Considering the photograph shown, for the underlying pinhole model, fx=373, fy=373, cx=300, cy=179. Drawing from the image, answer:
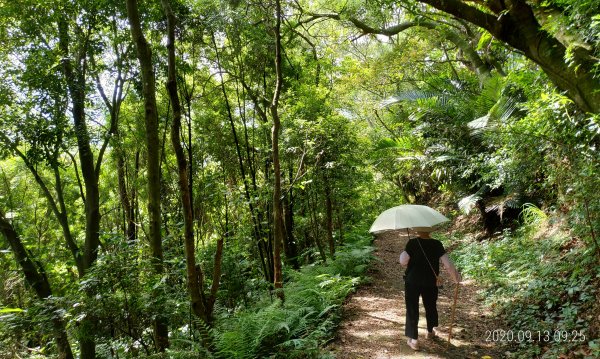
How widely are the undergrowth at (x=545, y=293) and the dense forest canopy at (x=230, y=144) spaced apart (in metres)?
0.44

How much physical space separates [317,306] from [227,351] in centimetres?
214

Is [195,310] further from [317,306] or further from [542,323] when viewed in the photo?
[542,323]

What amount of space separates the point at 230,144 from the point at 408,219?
8.13 metres

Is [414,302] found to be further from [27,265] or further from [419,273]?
[27,265]

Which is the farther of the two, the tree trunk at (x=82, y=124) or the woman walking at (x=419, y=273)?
the tree trunk at (x=82, y=124)

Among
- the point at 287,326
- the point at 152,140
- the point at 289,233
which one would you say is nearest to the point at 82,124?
the point at 152,140

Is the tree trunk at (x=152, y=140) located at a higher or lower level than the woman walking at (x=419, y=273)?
higher

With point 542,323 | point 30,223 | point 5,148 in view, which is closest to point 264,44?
point 5,148

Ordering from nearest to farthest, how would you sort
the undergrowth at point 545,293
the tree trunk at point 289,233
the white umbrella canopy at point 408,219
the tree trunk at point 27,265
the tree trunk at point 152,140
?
1. the undergrowth at point 545,293
2. the white umbrella canopy at point 408,219
3. the tree trunk at point 152,140
4. the tree trunk at point 27,265
5. the tree trunk at point 289,233

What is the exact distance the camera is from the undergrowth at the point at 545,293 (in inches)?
161

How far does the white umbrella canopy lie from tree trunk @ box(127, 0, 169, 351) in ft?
9.28

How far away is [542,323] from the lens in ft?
15.1

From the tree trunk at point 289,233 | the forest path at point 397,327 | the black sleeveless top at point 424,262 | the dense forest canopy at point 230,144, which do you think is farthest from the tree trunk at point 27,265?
the black sleeveless top at point 424,262

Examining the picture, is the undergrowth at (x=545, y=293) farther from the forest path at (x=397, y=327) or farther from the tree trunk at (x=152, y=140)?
the tree trunk at (x=152, y=140)
